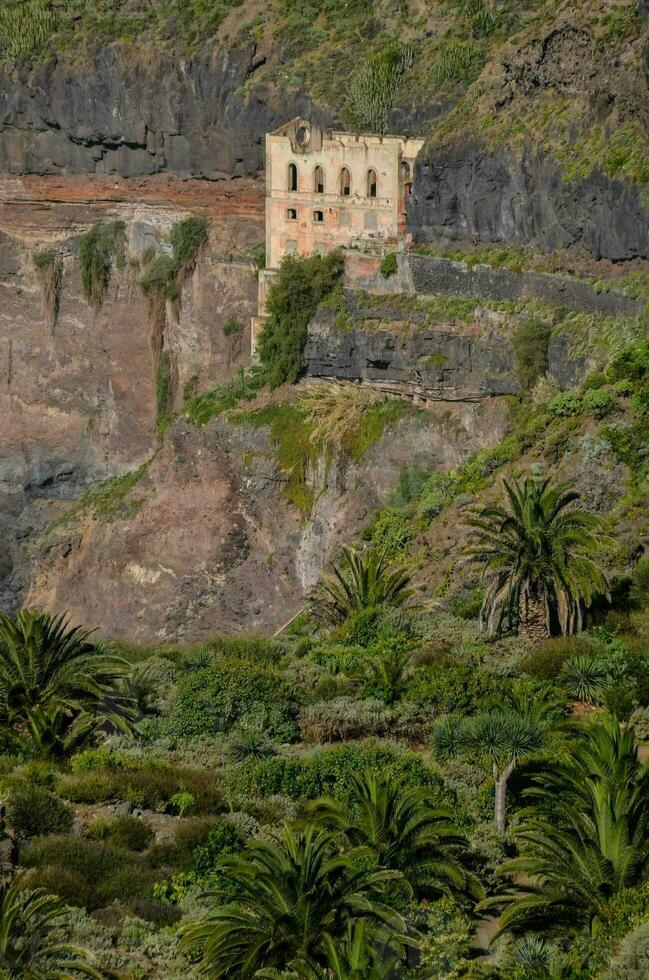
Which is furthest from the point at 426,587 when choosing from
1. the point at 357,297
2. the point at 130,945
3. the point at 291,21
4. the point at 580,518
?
the point at 291,21

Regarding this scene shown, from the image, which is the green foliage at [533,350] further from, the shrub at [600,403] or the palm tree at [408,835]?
the palm tree at [408,835]

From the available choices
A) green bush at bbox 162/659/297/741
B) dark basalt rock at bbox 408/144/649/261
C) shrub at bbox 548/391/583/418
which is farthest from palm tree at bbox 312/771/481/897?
dark basalt rock at bbox 408/144/649/261

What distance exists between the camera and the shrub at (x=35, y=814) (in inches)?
1191

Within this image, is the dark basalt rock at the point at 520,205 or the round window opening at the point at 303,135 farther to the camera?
the round window opening at the point at 303,135

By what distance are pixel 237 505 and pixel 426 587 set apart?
66.3 feet

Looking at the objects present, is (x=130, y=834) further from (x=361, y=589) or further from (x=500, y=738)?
(x=361, y=589)

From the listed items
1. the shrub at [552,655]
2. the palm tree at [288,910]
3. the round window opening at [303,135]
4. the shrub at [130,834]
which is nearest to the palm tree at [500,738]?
the shrub at [552,655]

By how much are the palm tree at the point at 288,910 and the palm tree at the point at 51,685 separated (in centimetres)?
975

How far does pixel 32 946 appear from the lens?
23656 mm

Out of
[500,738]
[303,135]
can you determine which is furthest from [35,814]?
[303,135]

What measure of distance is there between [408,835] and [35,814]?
6680mm

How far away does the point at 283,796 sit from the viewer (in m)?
33.7

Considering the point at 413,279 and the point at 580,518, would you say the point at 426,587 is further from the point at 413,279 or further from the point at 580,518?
the point at 413,279

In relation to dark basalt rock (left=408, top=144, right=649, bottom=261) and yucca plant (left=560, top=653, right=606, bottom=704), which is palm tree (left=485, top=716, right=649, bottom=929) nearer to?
yucca plant (left=560, top=653, right=606, bottom=704)
